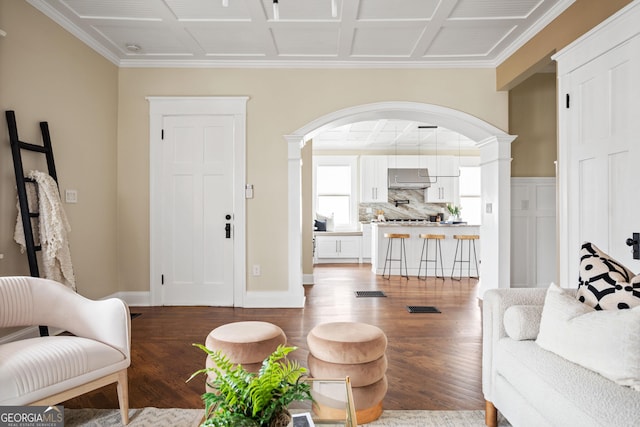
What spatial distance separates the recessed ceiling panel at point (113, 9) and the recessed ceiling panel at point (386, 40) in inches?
77.9

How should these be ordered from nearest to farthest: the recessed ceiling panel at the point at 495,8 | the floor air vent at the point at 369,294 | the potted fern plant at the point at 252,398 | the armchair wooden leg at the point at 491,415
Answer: the potted fern plant at the point at 252,398 → the armchair wooden leg at the point at 491,415 → the recessed ceiling panel at the point at 495,8 → the floor air vent at the point at 369,294

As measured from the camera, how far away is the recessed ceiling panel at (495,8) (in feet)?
10.5

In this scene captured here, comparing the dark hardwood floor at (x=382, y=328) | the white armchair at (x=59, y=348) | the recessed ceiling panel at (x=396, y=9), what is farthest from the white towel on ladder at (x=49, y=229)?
the recessed ceiling panel at (x=396, y=9)

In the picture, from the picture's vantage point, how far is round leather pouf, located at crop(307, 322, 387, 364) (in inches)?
76.4

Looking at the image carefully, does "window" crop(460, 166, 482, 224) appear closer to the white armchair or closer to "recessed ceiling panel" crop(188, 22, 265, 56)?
"recessed ceiling panel" crop(188, 22, 265, 56)

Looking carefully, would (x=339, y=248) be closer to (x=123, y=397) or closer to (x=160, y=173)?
(x=160, y=173)

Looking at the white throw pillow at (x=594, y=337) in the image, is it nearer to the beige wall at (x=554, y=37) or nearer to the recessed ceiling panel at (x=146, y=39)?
the beige wall at (x=554, y=37)

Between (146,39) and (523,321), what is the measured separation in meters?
4.23

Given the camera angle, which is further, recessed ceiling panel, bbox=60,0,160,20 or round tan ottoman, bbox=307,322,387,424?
recessed ceiling panel, bbox=60,0,160,20

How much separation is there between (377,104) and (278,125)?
1.23m

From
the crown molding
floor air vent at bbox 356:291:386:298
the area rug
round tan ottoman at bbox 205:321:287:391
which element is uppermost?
the crown molding

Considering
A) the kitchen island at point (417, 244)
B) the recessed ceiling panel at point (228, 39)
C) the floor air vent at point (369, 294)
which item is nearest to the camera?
the recessed ceiling panel at point (228, 39)

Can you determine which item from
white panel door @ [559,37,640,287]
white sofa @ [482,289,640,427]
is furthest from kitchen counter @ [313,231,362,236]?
white sofa @ [482,289,640,427]

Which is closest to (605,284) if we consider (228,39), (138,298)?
(228,39)
